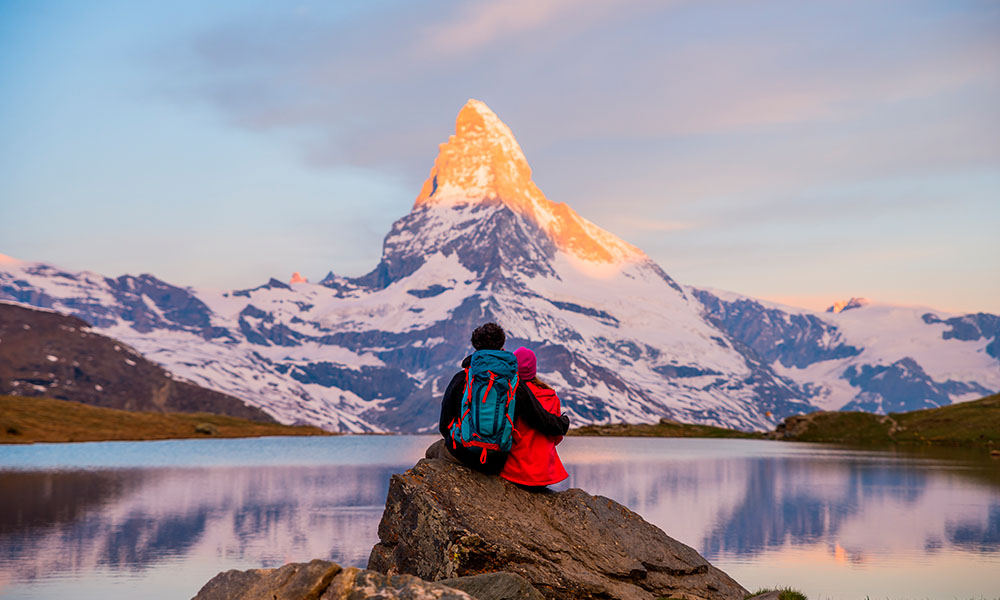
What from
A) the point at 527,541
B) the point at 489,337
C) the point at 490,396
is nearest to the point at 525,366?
the point at 489,337

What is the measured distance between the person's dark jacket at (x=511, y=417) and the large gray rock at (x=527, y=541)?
1.05 ft

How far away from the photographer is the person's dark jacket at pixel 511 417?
19.3 metres

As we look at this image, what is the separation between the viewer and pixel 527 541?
19.0 meters

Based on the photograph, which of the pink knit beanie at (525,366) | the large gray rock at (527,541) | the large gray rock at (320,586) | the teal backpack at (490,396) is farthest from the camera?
the pink knit beanie at (525,366)

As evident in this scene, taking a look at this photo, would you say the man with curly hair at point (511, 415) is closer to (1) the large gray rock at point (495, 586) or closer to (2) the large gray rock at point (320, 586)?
(1) the large gray rock at point (495, 586)

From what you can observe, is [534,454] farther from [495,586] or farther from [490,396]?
[495,586]

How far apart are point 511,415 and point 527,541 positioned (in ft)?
8.79

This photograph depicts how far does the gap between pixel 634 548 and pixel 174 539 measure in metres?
32.9

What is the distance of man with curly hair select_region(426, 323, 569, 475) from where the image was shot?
1931cm

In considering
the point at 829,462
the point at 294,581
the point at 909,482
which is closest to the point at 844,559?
the point at 294,581

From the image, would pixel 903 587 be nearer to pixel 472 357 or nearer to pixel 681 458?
pixel 472 357

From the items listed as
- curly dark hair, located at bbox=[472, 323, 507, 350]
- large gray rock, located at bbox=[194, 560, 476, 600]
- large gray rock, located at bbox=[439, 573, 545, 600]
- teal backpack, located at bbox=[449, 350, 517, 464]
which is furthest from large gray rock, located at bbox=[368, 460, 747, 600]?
large gray rock, located at bbox=[194, 560, 476, 600]

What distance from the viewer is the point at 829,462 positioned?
119125mm

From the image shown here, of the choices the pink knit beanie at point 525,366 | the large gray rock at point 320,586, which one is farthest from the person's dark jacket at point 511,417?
the large gray rock at point 320,586
